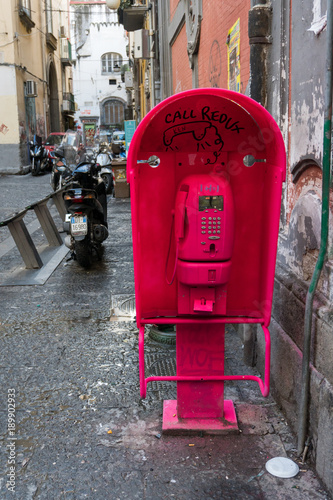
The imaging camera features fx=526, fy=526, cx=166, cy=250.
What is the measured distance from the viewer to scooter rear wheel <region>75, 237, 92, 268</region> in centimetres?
689

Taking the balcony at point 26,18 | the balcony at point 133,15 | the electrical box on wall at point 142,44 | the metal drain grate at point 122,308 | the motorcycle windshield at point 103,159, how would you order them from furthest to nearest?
the balcony at point 26,18 → the balcony at point 133,15 → the electrical box on wall at point 142,44 → the motorcycle windshield at point 103,159 → the metal drain grate at point 122,308

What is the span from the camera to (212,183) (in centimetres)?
287

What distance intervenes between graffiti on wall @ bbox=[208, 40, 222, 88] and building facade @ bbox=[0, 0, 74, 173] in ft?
59.1

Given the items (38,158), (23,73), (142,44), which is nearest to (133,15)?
(142,44)

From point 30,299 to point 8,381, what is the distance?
208cm

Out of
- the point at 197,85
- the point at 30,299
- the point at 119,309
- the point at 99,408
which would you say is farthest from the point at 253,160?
the point at 197,85

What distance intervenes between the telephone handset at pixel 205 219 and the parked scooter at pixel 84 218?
13.0 ft

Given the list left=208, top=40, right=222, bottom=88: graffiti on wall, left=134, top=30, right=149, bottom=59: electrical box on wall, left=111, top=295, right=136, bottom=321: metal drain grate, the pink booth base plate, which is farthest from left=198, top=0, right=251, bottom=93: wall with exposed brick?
left=134, top=30, right=149, bottom=59: electrical box on wall

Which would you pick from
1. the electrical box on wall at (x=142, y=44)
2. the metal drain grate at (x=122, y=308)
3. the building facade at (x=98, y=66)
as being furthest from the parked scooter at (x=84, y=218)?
the building facade at (x=98, y=66)

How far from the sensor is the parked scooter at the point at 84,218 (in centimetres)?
674

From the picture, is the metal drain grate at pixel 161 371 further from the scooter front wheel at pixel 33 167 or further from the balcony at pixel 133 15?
the scooter front wheel at pixel 33 167

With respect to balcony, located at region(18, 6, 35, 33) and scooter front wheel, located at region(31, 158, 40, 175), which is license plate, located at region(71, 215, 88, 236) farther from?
balcony, located at region(18, 6, 35, 33)

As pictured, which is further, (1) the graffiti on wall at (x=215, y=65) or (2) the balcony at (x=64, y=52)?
(2) the balcony at (x=64, y=52)

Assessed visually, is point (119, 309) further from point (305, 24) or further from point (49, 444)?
point (305, 24)
